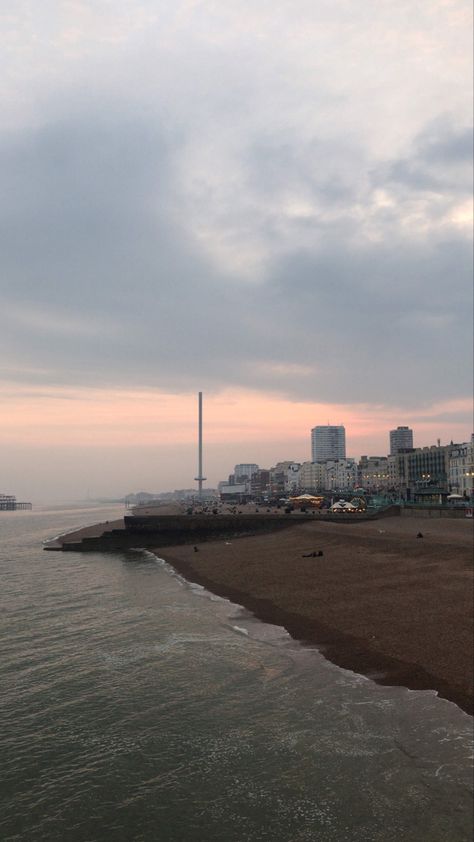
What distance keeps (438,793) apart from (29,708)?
1274cm

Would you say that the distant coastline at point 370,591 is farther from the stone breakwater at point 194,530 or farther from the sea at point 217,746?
the stone breakwater at point 194,530

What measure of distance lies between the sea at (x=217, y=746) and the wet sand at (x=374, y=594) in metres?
1.70

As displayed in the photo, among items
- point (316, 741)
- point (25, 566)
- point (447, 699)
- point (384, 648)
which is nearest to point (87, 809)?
point (316, 741)

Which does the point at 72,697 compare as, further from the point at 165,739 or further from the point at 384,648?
the point at 384,648

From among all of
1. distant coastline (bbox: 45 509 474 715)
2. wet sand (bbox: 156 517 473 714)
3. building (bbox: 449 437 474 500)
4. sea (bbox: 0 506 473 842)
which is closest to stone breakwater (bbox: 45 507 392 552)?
distant coastline (bbox: 45 509 474 715)

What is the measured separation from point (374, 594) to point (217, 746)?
18.4m

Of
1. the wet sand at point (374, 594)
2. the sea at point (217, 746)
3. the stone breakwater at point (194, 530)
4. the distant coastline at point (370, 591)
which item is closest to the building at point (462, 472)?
the stone breakwater at point (194, 530)

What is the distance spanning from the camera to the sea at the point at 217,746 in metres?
11.6

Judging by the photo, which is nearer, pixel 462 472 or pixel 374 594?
pixel 374 594

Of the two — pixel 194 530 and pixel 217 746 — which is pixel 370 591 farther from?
pixel 194 530

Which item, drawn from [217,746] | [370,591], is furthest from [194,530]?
[217,746]

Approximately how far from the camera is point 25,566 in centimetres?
5722

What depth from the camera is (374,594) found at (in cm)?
3130

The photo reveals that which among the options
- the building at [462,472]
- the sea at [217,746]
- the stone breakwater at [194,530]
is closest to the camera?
the sea at [217,746]
